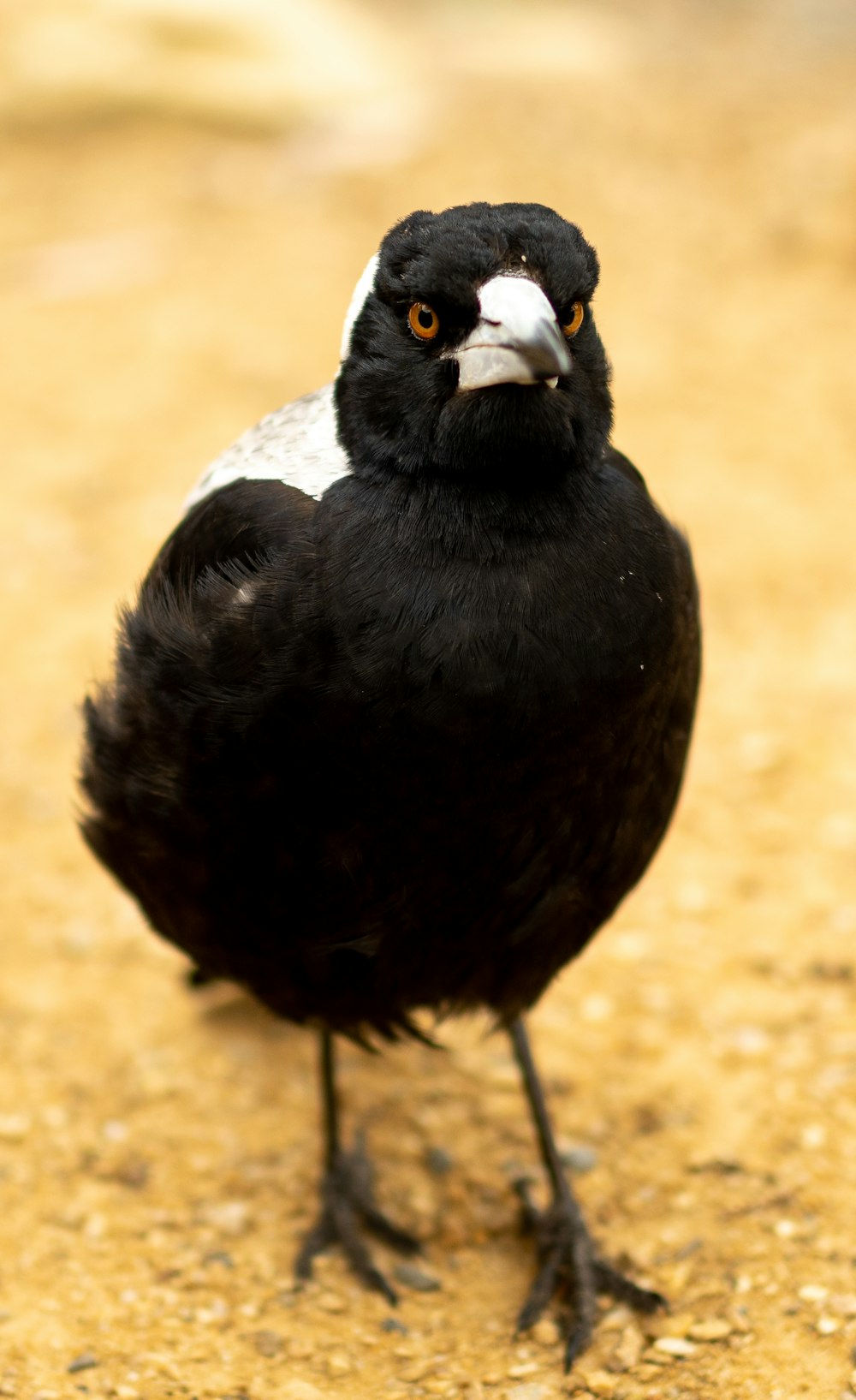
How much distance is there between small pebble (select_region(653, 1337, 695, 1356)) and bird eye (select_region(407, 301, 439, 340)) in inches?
73.2

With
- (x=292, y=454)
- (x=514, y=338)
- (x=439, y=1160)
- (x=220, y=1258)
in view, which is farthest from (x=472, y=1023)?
(x=514, y=338)

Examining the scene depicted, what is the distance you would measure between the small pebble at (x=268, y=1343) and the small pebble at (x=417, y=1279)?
330 millimetres

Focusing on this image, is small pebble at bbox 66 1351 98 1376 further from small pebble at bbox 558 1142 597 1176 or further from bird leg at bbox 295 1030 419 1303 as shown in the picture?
small pebble at bbox 558 1142 597 1176

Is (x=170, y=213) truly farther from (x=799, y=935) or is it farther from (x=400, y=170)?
(x=799, y=935)

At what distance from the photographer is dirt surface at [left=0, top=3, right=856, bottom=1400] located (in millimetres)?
2760

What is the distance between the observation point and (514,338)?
2139 millimetres

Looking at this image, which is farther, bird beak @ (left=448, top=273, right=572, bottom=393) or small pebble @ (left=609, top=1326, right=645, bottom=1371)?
small pebble @ (left=609, top=1326, right=645, bottom=1371)

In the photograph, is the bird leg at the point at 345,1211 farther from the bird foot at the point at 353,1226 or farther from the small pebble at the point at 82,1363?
the small pebble at the point at 82,1363

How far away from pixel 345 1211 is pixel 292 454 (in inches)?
65.1

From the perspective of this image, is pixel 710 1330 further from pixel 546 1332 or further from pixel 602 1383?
pixel 546 1332

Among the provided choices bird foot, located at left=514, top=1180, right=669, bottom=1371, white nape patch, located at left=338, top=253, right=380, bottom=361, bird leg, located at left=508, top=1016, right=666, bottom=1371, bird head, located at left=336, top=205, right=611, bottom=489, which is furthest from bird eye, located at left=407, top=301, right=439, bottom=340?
bird foot, located at left=514, top=1180, right=669, bottom=1371

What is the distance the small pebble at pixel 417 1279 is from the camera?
9.83 ft

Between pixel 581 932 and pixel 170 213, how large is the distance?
27.5ft

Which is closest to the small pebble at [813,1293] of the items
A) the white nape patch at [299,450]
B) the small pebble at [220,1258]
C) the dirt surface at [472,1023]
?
the dirt surface at [472,1023]
